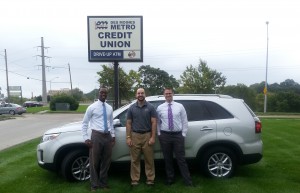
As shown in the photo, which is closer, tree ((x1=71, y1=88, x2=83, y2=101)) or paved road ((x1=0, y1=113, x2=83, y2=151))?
paved road ((x1=0, y1=113, x2=83, y2=151))

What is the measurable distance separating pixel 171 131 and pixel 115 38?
602cm

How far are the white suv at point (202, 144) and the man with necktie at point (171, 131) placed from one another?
39 centimetres

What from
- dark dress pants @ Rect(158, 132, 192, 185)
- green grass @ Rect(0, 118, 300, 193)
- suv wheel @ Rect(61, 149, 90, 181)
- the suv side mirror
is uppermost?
the suv side mirror

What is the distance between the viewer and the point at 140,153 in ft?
22.9

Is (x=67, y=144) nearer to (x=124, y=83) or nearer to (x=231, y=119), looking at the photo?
(x=231, y=119)

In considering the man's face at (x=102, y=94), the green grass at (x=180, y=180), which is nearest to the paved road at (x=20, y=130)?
the green grass at (x=180, y=180)

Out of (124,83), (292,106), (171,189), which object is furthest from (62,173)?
(292,106)

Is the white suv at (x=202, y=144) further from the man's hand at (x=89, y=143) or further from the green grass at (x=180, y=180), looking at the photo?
the man's hand at (x=89, y=143)

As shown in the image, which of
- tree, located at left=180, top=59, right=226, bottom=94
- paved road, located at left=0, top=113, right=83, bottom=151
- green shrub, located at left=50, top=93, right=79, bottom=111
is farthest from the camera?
green shrub, located at left=50, top=93, right=79, bottom=111

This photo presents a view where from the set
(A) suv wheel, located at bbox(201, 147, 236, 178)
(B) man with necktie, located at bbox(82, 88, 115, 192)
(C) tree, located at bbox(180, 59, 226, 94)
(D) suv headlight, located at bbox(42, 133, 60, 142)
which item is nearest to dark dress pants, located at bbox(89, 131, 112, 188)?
(B) man with necktie, located at bbox(82, 88, 115, 192)

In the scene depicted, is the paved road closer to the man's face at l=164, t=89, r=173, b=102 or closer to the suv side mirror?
the suv side mirror

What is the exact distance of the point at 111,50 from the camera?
1220 cm

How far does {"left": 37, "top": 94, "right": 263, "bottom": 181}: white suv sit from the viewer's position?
7.32 m

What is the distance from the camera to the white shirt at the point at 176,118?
6945 millimetres
